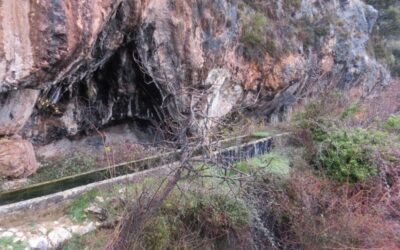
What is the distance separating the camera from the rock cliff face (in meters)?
7.44

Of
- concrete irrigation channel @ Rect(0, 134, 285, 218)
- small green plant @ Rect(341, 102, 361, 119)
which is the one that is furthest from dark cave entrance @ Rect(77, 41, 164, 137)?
small green plant @ Rect(341, 102, 361, 119)

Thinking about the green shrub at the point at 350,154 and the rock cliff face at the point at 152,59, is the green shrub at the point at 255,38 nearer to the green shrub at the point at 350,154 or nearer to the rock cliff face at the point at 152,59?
the rock cliff face at the point at 152,59

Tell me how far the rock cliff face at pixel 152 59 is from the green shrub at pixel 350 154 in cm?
218

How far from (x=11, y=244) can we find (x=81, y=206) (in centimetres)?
158

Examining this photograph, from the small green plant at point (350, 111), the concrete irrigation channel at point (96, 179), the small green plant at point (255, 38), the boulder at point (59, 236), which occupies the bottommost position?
the boulder at point (59, 236)

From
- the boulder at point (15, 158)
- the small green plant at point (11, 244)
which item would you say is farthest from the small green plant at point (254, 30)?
the small green plant at point (11, 244)

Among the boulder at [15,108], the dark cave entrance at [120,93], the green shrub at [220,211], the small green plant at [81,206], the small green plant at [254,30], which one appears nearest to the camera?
the small green plant at [81,206]

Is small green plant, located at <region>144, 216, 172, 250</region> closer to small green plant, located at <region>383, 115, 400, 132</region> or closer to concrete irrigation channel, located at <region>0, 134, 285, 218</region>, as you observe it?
concrete irrigation channel, located at <region>0, 134, 285, 218</region>

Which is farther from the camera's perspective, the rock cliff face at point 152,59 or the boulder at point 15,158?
the boulder at point 15,158

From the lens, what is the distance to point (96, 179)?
9.25 metres

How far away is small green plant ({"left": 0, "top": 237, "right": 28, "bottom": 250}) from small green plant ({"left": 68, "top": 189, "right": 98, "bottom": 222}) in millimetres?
1133

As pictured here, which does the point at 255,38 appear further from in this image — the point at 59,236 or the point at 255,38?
the point at 59,236

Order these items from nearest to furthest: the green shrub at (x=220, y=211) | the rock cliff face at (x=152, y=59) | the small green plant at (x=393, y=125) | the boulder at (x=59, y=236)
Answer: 1. the boulder at (x=59, y=236)
2. the rock cliff face at (x=152, y=59)
3. the green shrub at (x=220, y=211)
4. the small green plant at (x=393, y=125)

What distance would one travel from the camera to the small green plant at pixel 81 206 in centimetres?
717
